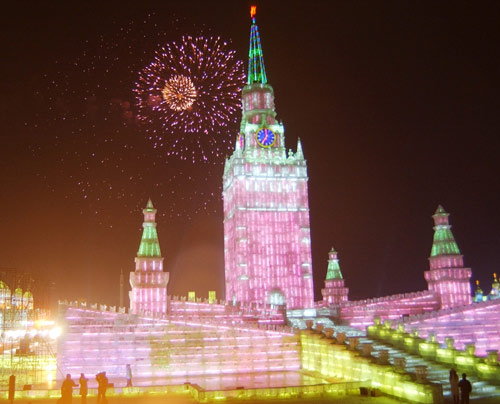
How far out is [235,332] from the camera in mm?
36125

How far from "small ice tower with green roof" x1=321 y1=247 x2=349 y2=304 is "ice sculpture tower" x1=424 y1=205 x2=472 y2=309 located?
1139cm

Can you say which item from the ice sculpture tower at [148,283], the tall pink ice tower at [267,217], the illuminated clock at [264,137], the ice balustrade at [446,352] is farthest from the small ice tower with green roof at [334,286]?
the ice balustrade at [446,352]

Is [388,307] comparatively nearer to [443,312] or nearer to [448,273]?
[448,273]

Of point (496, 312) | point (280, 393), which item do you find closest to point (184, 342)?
point (280, 393)

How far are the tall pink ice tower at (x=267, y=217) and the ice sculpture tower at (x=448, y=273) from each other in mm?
14202

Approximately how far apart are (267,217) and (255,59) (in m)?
19.8

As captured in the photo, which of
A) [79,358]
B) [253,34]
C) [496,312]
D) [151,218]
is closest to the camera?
[79,358]

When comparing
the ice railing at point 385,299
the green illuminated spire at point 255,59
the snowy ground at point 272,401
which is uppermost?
the green illuminated spire at point 255,59

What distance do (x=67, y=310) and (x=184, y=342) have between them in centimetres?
795

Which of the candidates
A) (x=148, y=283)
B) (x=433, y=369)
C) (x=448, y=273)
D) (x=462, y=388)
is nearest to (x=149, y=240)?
(x=148, y=283)

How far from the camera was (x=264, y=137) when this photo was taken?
205 ft

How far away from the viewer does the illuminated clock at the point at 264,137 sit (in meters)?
62.4

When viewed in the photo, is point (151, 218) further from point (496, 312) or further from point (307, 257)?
point (496, 312)

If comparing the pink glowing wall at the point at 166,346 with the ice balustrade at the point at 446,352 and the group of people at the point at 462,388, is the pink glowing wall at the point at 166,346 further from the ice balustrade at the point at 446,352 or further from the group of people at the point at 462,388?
the group of people at the point at 462,388
